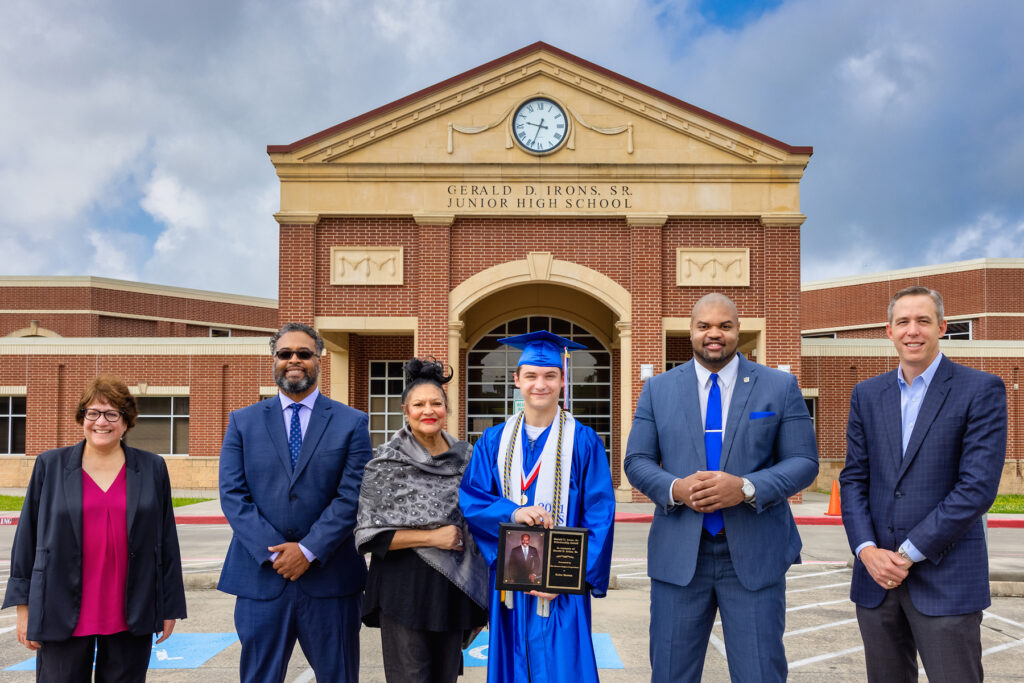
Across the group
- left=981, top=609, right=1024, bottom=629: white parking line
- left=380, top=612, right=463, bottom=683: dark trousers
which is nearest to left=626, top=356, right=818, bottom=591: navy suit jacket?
left=380, top=612, right=463, bottom=683: dark trousers

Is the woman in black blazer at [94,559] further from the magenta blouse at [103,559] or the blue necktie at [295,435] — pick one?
the blue necktie at [295,435]

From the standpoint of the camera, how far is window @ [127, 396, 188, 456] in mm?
23828

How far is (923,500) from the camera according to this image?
3938 millimetres

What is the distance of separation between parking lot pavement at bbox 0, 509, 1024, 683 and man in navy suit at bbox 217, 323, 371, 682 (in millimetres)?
1763

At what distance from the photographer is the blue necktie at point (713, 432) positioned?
411 cm

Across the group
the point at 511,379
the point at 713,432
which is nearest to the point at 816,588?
the point at 713,432

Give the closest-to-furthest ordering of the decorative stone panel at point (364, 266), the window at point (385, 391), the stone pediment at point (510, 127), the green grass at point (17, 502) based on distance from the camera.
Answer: the green grass at point (17, 502)
the stone pediment at point (510, 127)
the decorative stone panel at point (364, 266)
the window at point (385, 391)

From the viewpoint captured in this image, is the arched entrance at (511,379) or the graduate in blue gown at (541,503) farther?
the arched entrance at (511,379)

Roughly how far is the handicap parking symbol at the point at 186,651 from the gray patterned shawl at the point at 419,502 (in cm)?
274

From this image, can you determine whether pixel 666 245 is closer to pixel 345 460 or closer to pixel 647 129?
pixel 647 129

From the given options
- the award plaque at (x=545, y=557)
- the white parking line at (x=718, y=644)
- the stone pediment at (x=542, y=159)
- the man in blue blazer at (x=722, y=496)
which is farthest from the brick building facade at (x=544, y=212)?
the award plaque at (x=545, y=557)

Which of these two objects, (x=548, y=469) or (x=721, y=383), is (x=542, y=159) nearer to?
(x=721, y=383)

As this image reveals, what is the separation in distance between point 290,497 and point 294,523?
0.13 m

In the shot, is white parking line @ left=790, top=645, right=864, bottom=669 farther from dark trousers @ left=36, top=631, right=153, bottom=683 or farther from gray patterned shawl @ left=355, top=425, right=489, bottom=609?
dark trousers @ left=36, top=631, right=153, bottom=683
